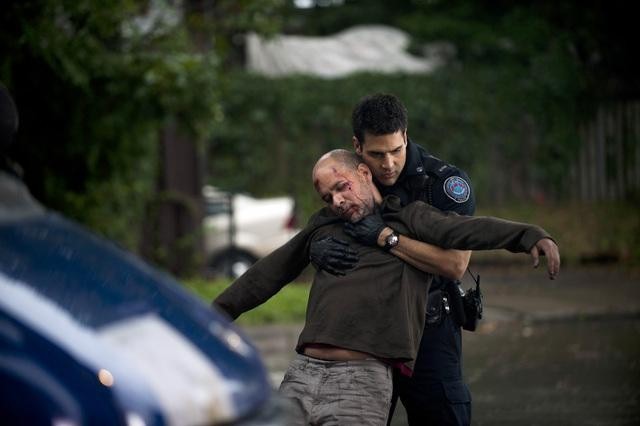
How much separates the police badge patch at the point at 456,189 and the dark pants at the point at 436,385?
52cm

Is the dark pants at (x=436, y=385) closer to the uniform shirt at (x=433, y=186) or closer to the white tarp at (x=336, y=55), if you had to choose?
the uniform shirt at (x=433, y=186)

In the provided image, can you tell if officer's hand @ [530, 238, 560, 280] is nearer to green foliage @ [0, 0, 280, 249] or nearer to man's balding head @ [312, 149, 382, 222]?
man's balding head @ [312, 149, 382, 222]

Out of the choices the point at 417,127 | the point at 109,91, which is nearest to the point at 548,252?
the point at 109,91

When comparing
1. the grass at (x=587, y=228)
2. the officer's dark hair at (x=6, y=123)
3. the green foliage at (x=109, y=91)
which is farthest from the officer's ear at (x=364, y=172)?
the grass at (x=587, y=228)

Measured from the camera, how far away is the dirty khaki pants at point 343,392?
13.4 ft

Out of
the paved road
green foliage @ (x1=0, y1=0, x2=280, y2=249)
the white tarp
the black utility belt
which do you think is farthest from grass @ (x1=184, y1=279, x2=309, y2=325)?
the white tarp

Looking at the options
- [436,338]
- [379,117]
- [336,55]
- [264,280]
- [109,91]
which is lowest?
[336,55]

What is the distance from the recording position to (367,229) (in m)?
4.22

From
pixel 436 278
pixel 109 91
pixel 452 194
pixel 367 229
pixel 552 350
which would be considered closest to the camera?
pixel 367 229

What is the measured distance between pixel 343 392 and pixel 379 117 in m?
0.97

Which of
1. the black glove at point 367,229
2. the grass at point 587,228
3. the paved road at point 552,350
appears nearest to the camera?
the black glove at point 367,229

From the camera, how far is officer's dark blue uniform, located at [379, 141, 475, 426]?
14.9 ft

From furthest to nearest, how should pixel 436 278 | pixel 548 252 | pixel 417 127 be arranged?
pixel 417 127
pixel 436 278
pixel 548 252

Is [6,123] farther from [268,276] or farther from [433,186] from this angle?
[433,186]
